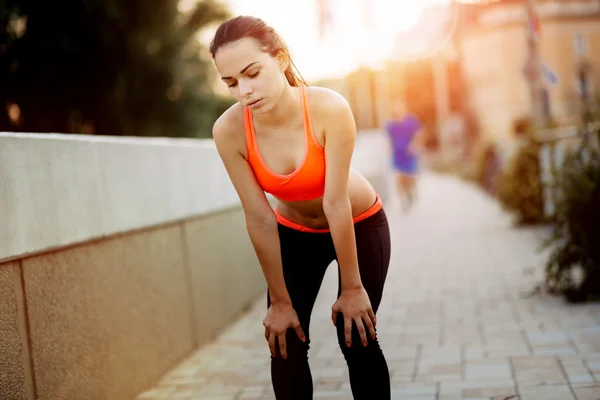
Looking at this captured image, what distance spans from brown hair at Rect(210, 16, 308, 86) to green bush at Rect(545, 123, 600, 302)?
378 cm

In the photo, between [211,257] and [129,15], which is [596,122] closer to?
[211,257]

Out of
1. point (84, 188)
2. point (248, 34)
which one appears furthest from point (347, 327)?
point (84, 188)

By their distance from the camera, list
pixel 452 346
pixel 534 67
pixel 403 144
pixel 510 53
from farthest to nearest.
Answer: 1. pixel 510 53
2. pixel 403 144
3. pixel 534 67
4. pixel 452 346

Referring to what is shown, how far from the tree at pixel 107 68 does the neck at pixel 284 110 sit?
315 inches

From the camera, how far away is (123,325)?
13.3ft

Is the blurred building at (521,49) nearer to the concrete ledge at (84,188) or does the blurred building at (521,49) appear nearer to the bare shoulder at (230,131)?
the concrete ledge at (84,188)

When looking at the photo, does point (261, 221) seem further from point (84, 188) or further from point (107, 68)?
point (107, 68)

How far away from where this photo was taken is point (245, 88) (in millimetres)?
2477

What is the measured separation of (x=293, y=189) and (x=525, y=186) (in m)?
8.58

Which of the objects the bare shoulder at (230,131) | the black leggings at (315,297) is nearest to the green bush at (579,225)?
the black leggings at (315,297)

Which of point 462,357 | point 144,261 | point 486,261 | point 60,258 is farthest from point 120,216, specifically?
point 486,261

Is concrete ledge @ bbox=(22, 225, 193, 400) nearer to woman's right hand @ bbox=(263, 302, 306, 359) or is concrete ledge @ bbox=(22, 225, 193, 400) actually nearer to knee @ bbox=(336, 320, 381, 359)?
woman's right hand @ bbox=(263, 302, 306, 359)

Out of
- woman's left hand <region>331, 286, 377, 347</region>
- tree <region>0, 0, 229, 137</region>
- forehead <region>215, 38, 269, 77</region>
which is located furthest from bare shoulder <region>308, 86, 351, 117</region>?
tree <region>0, 0, 229, 137</region>

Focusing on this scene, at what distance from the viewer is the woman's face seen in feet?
8.10
